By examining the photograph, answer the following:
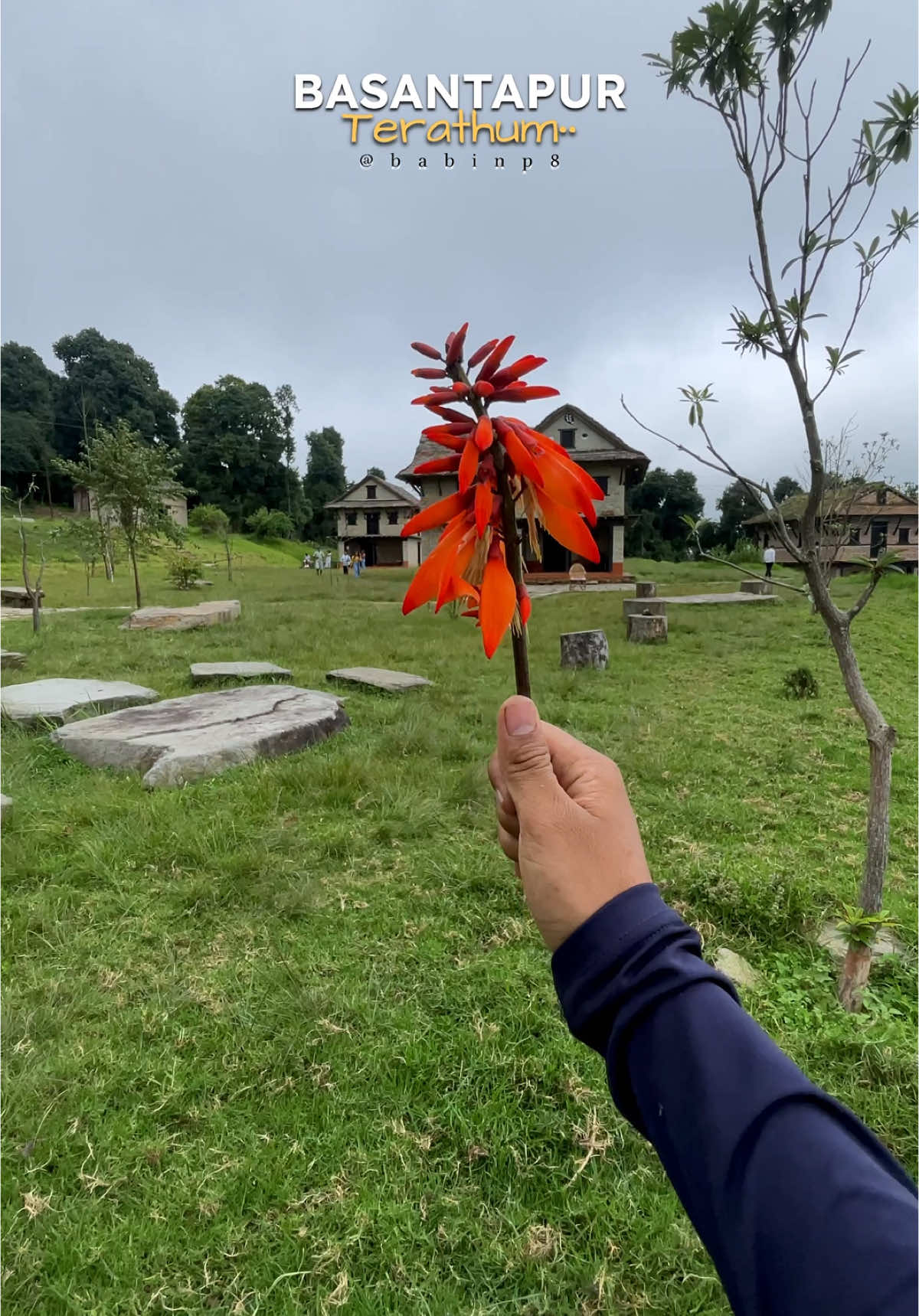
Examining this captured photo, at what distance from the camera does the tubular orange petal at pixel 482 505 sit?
35.6 inches

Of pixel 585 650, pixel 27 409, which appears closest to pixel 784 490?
pixel 585 650

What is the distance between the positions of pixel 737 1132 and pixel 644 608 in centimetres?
1251

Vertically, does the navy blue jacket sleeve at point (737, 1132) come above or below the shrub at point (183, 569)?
below

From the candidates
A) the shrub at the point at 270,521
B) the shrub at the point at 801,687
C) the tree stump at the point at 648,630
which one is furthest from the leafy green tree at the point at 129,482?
the shrub at the point at 801,687

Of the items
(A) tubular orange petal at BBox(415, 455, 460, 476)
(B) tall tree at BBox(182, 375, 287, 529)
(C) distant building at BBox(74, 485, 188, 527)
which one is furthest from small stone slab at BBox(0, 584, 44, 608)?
(A) tubular orange petal at BBox(415, 455, 460, 476)

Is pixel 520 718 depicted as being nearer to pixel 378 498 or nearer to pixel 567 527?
pixel 567 527

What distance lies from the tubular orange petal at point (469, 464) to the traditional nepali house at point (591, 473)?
10 cm

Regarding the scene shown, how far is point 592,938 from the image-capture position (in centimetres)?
76

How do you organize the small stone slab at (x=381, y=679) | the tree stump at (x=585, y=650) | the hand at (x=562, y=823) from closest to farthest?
the hand at (x=562, y=823) < the small stone slab at (x=381, y=679) < the tree stump at (x=585, y=650)

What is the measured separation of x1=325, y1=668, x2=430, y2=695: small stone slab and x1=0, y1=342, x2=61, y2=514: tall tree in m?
14.0

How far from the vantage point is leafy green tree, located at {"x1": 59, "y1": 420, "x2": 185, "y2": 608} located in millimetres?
13477

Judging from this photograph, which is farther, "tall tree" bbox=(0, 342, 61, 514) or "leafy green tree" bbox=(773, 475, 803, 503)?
"tall tree" bbox=(0, 342, 61, 514)

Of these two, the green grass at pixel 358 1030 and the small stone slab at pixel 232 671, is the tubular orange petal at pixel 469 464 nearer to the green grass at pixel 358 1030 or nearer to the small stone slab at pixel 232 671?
the green grass at pixel 358 1030

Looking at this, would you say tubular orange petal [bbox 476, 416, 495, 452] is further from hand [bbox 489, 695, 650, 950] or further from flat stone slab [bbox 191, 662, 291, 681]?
flat stone slab [bbox 191, 662, 291, 681]
